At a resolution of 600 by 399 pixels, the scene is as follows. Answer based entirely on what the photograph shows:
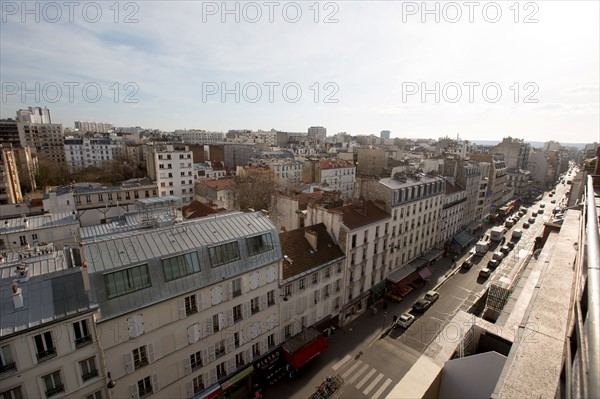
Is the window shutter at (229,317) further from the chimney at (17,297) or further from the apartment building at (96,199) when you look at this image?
the apartment building at (96,199)

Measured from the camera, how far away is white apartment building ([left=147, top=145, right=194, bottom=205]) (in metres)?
61.4

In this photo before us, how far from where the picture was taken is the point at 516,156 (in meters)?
111

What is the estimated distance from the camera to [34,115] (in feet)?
525

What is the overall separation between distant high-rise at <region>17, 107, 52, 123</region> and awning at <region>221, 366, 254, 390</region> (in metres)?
186

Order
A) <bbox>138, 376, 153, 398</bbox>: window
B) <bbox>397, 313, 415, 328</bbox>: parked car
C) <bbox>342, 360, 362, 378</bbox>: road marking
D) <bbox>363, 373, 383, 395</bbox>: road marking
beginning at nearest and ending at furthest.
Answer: <bbox>138, 376, 153, 398</bbox>: window
<bbox>363, 373, 383, 395</bbox>: road marking
<bbox>342, 360, 362, 378</bbox>: road marking
<bbox>397, 313, 415, 328</bbox>: parked car

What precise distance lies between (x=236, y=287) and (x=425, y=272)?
1155 inches

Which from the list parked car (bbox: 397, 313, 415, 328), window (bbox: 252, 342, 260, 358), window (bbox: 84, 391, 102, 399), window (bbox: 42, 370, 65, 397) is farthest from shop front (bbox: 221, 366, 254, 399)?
parked car (bbox: 397, 313, 415, 328)

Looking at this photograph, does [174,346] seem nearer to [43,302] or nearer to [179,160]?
[43,302]

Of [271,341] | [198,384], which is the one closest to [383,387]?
[271,341]

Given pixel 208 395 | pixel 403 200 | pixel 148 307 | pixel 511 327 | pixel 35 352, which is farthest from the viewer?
pixel 403 200

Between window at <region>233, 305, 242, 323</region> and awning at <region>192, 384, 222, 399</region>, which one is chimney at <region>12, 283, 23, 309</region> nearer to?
window at <region>233, 305, 242, 323</region>

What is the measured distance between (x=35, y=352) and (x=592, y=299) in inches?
799

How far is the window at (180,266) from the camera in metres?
18.5

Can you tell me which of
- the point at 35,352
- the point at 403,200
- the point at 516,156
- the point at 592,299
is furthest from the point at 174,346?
the point at 516,156
